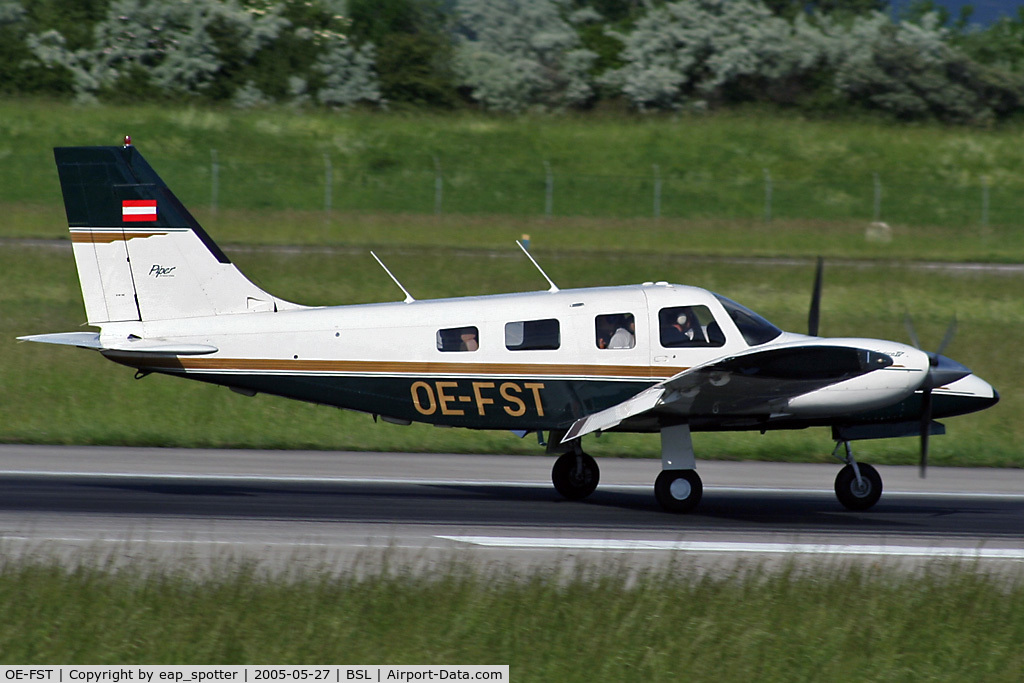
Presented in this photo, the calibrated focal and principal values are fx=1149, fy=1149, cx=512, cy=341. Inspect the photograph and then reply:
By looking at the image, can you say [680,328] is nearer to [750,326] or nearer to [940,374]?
[750,326]

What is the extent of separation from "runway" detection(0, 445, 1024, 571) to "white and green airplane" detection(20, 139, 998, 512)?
110 centimetres

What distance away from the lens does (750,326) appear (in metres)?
13.4

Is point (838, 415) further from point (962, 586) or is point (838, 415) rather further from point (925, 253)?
point (925, 253)

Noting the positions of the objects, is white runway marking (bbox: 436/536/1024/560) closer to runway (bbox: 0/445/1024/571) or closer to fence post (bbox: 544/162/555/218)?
runway (bbox: 0/445/1024/571)

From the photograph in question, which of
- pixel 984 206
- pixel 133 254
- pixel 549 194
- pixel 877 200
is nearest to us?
pixel 133 254

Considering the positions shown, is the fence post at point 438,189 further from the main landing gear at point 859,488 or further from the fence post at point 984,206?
the main landing gear at point 859,488

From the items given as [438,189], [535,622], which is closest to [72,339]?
[535,622]

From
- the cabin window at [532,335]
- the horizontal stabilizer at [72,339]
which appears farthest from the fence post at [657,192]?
the horizontal stabilizer at [72,339]

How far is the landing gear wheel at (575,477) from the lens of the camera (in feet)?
47.3

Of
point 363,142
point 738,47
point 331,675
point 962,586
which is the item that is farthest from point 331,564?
point 738,47

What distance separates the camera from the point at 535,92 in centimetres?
4712

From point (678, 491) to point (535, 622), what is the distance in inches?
212

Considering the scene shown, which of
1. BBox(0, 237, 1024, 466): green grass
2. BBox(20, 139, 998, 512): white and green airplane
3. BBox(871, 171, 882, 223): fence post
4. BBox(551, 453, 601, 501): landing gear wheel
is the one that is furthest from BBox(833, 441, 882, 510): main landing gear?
BBox(871, 171, 882, 223): fence post

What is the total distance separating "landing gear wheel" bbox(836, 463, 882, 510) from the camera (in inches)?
547
